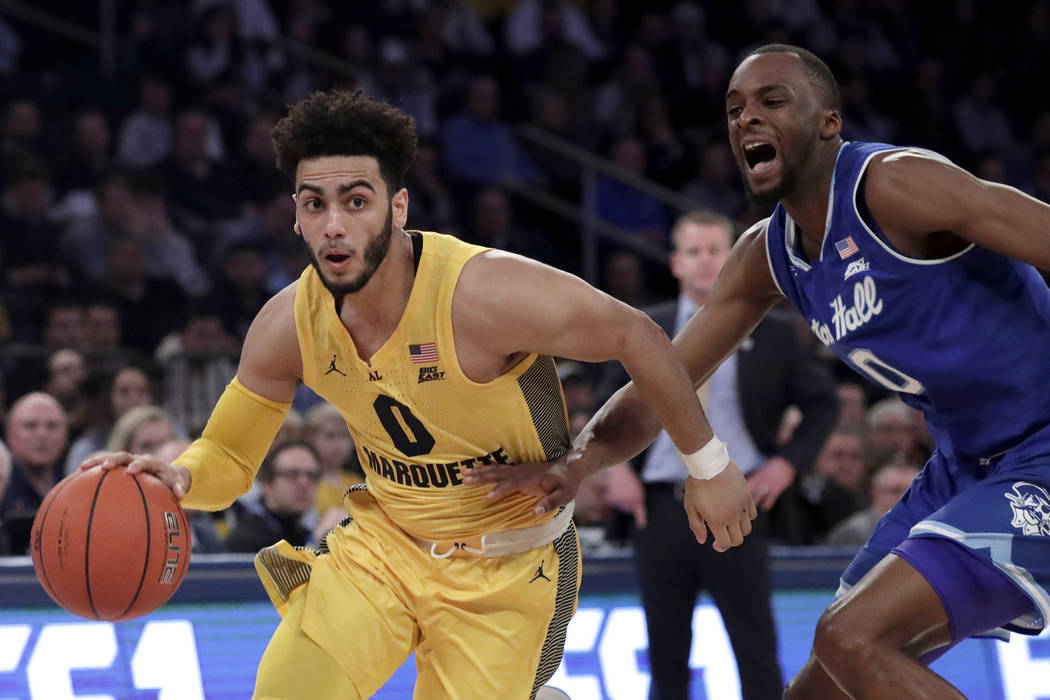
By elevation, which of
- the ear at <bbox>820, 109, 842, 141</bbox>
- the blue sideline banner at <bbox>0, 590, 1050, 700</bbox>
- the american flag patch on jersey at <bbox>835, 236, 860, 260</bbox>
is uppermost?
the ear at <bbox>820, 109, 842, 141</bbox>

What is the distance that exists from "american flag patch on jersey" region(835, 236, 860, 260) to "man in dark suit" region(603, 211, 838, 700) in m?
1.59

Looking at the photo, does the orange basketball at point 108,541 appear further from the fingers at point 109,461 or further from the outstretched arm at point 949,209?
the outstretched arm at point 949,209

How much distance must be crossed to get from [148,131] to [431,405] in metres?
6.81

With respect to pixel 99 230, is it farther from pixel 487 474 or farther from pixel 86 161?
pixel 487 474

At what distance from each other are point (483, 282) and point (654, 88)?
846cm

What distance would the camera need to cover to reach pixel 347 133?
337 centimetres

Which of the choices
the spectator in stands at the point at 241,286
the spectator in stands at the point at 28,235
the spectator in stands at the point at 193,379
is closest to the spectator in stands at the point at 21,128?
the spectator in stands at the point at 28,235

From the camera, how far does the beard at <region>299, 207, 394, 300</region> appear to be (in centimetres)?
332

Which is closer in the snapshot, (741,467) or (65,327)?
(741,467)

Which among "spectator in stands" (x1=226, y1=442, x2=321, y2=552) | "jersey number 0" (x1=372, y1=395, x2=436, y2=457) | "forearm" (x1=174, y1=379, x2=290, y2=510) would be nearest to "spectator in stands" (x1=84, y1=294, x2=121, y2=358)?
"spectator in stands" (x1=226, y1=442, x2=321, y2=552)

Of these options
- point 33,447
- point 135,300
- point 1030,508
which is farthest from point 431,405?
point 135,300

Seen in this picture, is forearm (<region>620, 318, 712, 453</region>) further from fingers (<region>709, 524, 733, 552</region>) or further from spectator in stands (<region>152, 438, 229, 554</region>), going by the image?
spectator in stands (<region>152, 438, 229, 554</region>)

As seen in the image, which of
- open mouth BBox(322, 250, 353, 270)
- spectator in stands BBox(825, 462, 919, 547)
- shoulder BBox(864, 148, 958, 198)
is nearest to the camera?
shoulder BBox(864, 148, 958, 198)

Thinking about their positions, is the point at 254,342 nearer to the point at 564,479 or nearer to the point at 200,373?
the point at 564,479
